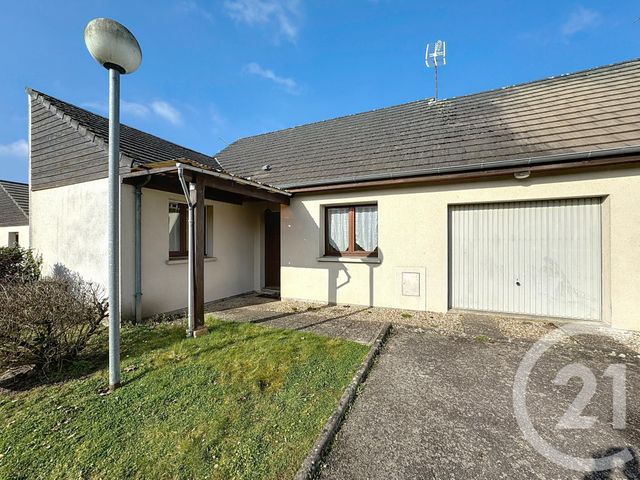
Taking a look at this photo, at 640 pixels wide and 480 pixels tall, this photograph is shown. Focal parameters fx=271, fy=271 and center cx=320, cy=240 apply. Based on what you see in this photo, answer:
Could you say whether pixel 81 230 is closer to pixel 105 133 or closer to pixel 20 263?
pixel 20 263

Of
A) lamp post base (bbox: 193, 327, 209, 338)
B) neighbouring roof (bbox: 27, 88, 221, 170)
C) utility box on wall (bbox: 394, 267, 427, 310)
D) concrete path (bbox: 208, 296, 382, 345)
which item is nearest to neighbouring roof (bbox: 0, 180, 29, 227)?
neighbouring roof (bbox: 27, 88, 221, 170)

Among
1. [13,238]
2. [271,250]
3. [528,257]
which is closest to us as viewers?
[528,257]

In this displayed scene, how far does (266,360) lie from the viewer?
3.93m

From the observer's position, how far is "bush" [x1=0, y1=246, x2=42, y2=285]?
6344 millimetres

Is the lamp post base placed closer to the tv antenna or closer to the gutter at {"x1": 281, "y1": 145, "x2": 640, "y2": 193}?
the gutter at {"x1": 281, "y1": 145, "x2": 640, "y2": 193}

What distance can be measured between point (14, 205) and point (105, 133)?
43.5ft

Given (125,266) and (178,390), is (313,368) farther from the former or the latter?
(125,266)

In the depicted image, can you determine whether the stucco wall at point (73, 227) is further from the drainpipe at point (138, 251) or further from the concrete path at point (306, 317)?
the concrete path at point (306, 317)

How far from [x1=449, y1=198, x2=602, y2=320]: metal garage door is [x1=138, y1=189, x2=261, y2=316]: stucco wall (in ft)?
19.8

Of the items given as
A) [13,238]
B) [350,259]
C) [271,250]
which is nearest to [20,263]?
[271,250]

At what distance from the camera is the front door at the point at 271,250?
29.7ft

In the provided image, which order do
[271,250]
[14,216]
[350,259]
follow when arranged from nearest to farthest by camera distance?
[350,259], [271,250], [14,216]

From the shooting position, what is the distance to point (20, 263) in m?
6.62

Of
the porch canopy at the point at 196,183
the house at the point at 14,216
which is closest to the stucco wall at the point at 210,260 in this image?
the porch canopy at the point at 196,183
